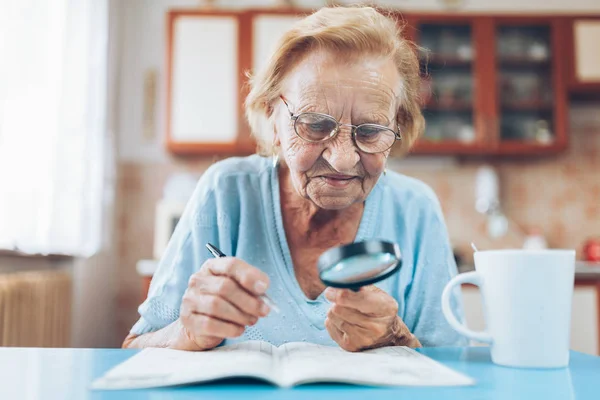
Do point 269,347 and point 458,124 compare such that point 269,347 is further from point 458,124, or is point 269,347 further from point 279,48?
point 458,124

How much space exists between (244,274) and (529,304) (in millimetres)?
324

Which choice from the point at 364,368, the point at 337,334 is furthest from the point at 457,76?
the point at 364,368

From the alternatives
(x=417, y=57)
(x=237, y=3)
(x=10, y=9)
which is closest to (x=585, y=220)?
(x=237, y=3)

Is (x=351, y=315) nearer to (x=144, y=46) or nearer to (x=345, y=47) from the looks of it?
(x=345, y=47)

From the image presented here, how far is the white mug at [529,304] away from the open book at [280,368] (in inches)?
3.7

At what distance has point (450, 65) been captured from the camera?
3053mm

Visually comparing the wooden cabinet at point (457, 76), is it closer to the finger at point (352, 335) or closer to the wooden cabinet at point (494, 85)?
the wooden cabinet at point (494, 85)

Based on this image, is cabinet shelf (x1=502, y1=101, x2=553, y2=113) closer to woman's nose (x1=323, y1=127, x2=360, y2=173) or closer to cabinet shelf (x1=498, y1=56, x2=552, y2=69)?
cabinet shelf (x1=498, y1=56, x2=552, y2=69)

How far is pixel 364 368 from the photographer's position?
59 cm

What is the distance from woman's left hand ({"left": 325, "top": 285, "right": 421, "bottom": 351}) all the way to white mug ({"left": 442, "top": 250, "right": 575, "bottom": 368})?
0.10 meters

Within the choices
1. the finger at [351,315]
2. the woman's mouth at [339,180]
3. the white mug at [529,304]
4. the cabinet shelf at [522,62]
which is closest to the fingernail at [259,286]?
the finger at [351,315]

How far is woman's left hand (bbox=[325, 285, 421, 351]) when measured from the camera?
2.35ft

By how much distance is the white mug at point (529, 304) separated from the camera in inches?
24.7

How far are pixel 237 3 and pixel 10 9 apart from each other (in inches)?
63.9
